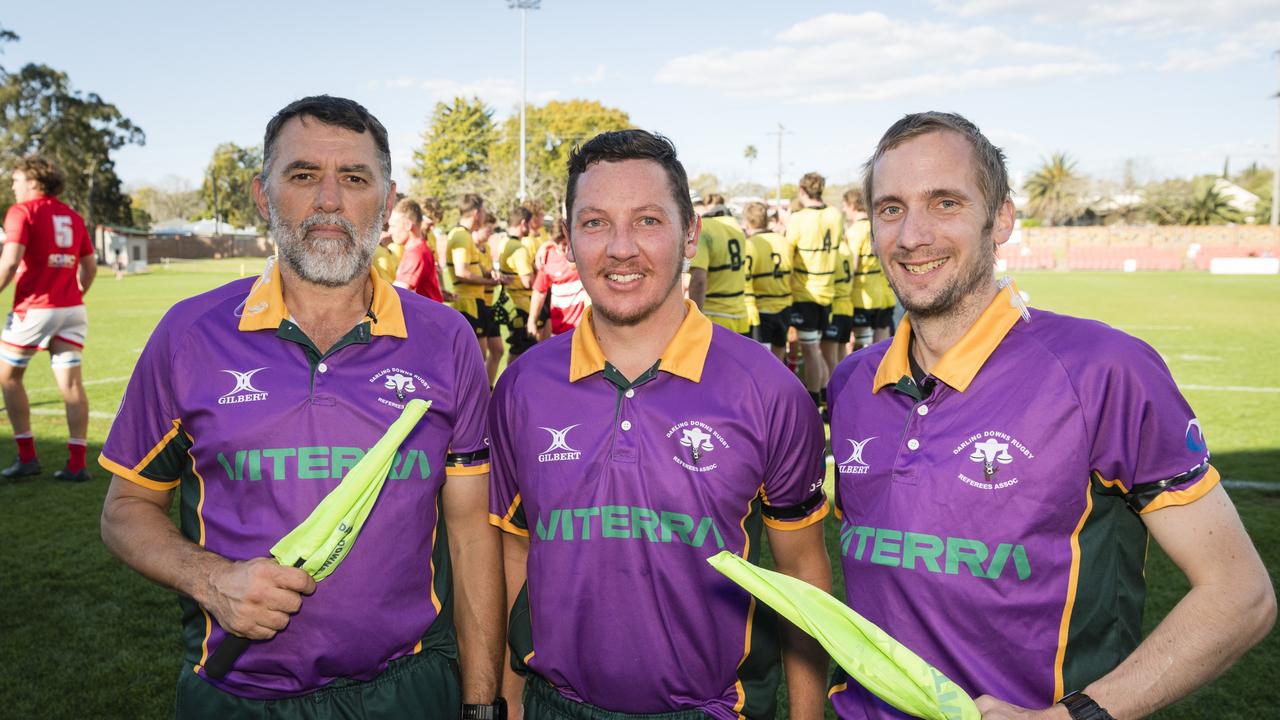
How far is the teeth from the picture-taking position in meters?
2.12

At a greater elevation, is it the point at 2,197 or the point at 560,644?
the point at 2,197

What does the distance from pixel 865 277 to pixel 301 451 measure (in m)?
10.8

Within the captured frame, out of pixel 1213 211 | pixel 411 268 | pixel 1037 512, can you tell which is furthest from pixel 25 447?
pixel 1213 211

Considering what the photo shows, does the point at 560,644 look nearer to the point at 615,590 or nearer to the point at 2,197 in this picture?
the point at 615,590

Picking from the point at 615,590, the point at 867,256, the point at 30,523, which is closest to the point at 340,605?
the point at 615,590

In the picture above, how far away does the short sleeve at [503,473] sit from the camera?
2381 millimetres

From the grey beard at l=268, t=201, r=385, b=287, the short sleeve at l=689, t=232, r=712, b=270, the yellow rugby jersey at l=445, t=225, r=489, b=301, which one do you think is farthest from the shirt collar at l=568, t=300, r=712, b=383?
the yellow rugby jersey at l=445, t=225, r=489, b=301

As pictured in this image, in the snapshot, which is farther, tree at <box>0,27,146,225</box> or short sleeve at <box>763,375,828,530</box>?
tree at <box>0,27,146,225</box>

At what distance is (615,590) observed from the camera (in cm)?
212

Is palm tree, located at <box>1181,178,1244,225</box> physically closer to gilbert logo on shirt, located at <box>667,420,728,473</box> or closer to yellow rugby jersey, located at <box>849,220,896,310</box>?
yellow rugby jersey, located at <box>849,220,896,310</box>

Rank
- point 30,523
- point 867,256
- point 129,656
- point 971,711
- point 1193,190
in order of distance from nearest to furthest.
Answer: point 971,711 < point 129,656 < point 30,523 < point 867,256 < point 1193,190

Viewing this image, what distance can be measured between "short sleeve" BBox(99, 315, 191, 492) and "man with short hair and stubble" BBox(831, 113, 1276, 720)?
1.74 m

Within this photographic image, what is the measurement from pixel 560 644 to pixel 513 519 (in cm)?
39

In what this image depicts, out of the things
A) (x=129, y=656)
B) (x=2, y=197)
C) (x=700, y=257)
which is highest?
(x=2, y=197)
